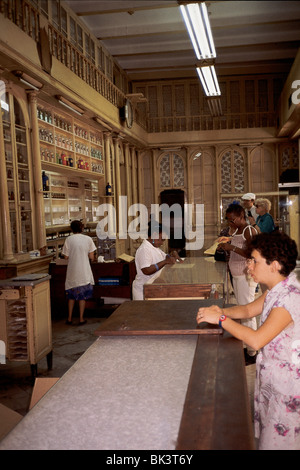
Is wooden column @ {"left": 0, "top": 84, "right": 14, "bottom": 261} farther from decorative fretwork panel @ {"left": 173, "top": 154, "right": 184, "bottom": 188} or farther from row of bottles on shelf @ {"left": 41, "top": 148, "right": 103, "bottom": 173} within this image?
decorative fretwork panel @ {"left": 173, "top": 154, "right": 184, "bottom": 188}

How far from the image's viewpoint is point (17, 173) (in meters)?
6.07

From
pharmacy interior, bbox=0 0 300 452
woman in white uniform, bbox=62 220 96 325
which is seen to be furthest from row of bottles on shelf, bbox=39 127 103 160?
woman in white uniform, bbox=62 220 96 325

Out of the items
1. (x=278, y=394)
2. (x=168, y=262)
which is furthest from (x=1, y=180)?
(x=278, y=394)

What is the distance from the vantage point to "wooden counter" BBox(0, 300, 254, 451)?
1195 millimetres

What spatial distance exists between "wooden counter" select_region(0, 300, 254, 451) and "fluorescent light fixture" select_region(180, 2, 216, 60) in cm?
454

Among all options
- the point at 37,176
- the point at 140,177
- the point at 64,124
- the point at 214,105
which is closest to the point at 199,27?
the point at 37,176

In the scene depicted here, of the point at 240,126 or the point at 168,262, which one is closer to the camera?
the point at 168,262

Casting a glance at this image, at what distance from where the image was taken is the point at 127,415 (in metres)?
1.34

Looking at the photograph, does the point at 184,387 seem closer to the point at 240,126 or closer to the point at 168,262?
the point at 168,262

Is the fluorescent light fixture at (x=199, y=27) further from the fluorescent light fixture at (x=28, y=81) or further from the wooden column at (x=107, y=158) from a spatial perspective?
the wooden column at (x=107, y=158)

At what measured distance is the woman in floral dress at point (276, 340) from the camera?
1.86m

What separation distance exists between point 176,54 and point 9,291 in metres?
9.66

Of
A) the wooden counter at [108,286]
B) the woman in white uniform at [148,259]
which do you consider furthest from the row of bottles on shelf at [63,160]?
the woman in white uniform at [148,259]
